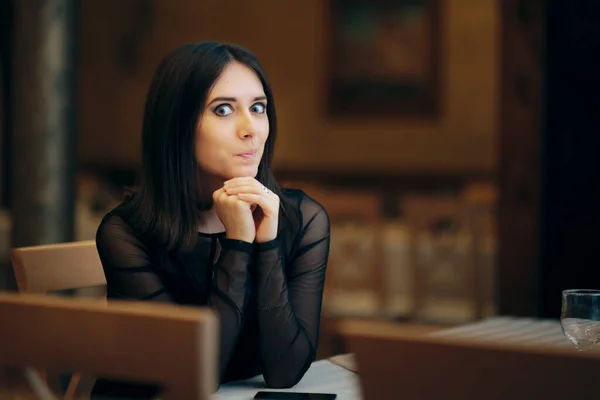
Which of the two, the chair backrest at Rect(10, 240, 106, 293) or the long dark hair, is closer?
the long dark hair

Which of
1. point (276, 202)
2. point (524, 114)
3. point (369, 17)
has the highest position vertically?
point (369, 17)

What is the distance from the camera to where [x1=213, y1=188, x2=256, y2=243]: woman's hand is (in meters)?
1.68

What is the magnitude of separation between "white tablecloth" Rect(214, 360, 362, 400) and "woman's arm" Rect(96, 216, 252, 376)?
0.06 metres

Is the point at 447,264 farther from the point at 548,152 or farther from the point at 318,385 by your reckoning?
the point at 318,385

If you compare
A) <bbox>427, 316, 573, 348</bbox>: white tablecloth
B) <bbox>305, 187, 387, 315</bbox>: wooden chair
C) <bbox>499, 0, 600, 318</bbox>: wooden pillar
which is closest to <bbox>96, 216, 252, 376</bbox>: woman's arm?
<bbox>427, 316, 573, 348</bbox>: white tablecloth

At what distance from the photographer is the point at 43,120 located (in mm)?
4312

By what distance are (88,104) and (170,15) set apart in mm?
1209

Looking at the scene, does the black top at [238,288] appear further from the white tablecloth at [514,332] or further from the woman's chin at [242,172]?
the white tablecloth at [514,332]

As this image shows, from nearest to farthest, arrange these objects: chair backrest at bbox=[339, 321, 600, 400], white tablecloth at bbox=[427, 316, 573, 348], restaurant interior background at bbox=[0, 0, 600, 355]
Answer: chair backrest at bbox=[339, 321, 600, 400], white tablecloth at bbox=[427, 316, 573, 348], restaurant interior background at bbox=[0, 0, 600, 355]

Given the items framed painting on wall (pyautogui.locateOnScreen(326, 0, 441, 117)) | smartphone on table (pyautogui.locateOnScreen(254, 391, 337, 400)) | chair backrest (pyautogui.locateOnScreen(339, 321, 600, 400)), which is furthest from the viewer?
framed painting on wall (pyautogui.locateOnScreen(326, 0, 441, 117))

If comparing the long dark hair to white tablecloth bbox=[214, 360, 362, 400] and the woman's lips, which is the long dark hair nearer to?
the woman's lips

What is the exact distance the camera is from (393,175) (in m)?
8.62

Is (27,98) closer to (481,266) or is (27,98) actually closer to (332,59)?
(481,266)

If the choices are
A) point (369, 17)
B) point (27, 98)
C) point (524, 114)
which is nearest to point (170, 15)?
point (369, 17)
